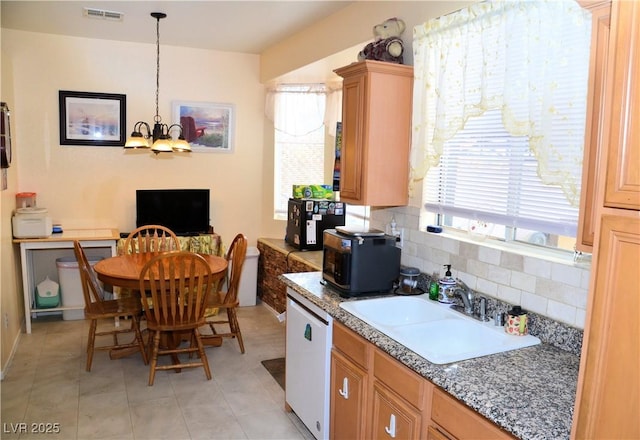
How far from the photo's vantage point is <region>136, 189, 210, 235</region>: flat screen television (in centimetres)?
473

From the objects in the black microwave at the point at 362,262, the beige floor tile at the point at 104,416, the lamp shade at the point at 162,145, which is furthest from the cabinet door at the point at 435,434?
the lamp shade at the point at 162,145

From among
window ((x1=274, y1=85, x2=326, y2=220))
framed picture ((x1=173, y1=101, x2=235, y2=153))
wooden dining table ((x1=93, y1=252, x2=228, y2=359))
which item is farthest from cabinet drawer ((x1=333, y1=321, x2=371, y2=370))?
framed picture ((x1=173, y1=101, x2=235, y2=153))

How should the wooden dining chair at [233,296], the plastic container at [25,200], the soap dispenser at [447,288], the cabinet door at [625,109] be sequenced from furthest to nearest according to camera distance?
1. the plastic container at [25,200]
2. the wooden dining chair at [233,296]
3. the soap dispenser at [447,288]
4. the cabinet door at [625,109]

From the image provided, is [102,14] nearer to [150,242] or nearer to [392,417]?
[150,242]

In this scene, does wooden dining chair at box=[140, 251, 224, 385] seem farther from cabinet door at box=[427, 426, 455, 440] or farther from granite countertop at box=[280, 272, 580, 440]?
cabinet door at box=[427, 426, 455, 440]

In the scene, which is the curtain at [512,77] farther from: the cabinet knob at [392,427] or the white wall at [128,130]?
the white wall at [128,130]

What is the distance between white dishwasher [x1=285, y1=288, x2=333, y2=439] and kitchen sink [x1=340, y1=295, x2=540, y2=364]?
0.23 m

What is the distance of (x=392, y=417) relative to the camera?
198 cm

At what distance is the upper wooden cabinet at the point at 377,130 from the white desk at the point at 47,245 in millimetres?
2590

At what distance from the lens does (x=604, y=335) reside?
3.59ft

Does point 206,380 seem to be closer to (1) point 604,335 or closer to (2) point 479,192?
(2) point 479,192

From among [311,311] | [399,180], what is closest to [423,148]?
[399,180]

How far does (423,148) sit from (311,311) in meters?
1.06

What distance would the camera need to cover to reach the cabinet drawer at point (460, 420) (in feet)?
4.90
